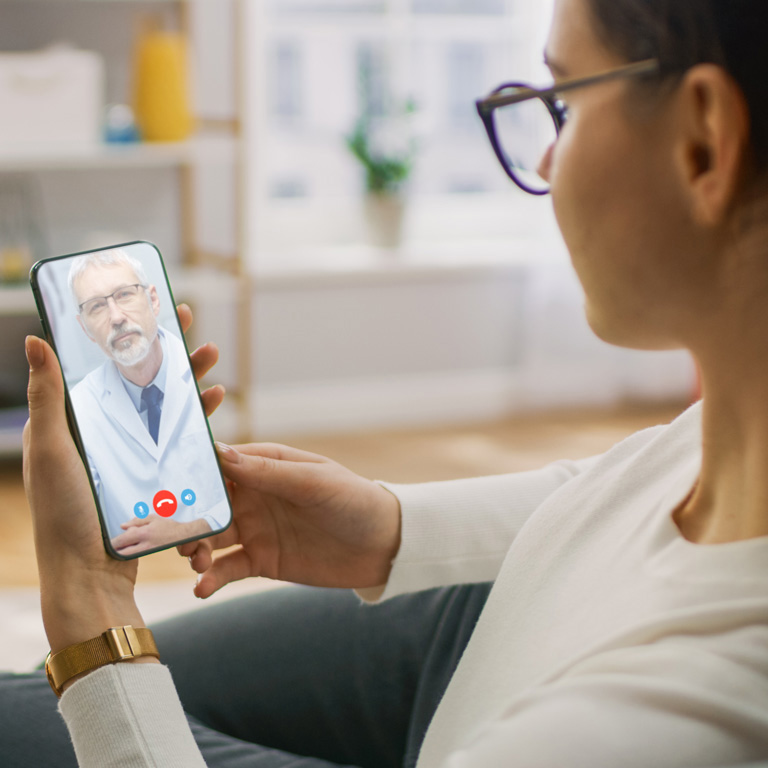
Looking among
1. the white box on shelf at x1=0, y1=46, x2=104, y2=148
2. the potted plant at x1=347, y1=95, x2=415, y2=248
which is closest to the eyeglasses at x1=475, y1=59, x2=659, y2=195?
the white box on shelf at x1=0, y1=46, x2=104, y2=148

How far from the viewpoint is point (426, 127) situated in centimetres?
350

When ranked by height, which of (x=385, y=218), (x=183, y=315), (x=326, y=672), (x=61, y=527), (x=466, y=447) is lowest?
(x=466, y=447)

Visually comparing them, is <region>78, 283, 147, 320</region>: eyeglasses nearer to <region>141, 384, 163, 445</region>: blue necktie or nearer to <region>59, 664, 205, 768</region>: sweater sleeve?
<region>141, 384, 163, 445</region>: blue necktie

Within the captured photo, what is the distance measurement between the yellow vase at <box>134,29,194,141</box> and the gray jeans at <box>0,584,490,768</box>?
7.04 ft

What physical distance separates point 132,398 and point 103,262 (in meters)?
0.11

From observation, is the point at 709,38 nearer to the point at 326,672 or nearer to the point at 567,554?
the point at 567,554

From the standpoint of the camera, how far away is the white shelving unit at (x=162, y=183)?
2.81 metres

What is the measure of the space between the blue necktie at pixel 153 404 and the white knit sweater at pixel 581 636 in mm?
181

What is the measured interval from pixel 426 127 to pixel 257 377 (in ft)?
3.36

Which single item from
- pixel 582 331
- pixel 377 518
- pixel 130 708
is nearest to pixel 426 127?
pixel 582 331

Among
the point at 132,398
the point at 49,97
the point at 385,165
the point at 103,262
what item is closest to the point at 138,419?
the point at 132,398

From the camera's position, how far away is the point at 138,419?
768 mm

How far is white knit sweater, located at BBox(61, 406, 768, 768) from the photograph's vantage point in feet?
1.63

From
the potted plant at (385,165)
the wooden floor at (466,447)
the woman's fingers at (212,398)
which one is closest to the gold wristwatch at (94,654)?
the woman's fingers at (212,398)
